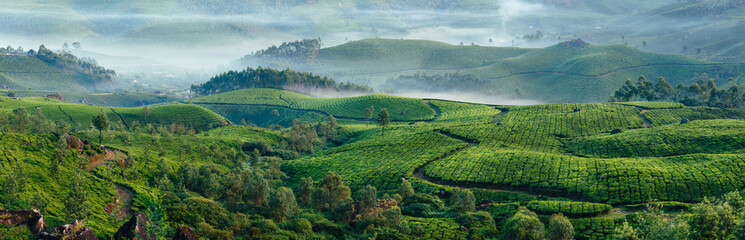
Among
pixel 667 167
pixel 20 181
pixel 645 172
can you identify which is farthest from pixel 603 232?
pixel 20 181

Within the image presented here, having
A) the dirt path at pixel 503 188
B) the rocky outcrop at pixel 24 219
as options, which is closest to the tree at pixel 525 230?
the dirt path at pixel 503 188

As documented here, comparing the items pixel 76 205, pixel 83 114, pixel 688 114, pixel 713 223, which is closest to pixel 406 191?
pixel 713 223

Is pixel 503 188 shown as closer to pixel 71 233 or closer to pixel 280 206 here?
pixel 280 206

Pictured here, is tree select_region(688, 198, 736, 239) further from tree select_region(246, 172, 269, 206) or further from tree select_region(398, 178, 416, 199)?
tree select_region(246, 172, 269, 206)

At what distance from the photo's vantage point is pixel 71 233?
50781mm

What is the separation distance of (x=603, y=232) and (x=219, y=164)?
9216cm

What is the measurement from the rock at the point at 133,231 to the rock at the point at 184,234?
3115mm

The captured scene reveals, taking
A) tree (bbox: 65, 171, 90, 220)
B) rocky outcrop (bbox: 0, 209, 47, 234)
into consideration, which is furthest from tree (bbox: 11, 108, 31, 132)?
rocky outcrop (bbox: 0, 209, 47, 234)

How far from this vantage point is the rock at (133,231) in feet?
181

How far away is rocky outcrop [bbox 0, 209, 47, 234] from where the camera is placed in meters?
51.7

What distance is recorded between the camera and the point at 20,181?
6234 cm

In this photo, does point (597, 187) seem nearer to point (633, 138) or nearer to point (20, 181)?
point (633, 138)

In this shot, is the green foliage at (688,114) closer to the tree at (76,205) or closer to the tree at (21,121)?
the tree at (76,205)

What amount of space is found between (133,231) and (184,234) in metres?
5.94
